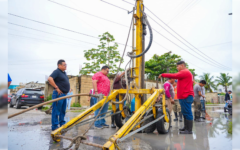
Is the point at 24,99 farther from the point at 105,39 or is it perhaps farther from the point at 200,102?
the point at 200,102

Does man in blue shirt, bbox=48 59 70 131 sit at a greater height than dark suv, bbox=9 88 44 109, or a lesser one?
greater

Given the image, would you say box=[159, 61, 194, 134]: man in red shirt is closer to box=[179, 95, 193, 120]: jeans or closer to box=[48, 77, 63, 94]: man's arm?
box=[179, 95, 193, 120]: jeans

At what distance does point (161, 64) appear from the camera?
24312 millimetres

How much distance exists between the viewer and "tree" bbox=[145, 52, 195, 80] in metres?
24.2

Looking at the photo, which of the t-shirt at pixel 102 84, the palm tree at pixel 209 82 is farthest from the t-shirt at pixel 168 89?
the palm tree at pixel 209 82

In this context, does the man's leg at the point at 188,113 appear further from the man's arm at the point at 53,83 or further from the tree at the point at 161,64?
the tree at the point at 161,64

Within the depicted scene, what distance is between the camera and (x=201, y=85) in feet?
24.1

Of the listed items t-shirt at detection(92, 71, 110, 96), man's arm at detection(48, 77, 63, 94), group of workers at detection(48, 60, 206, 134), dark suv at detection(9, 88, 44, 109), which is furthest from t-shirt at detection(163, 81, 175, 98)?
dark suv at detection(9, 88, 44, 109)

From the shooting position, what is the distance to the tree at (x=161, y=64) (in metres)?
24.2

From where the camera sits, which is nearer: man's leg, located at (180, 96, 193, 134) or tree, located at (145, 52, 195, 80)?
man's leg, located at (180, 96, 193, 134)

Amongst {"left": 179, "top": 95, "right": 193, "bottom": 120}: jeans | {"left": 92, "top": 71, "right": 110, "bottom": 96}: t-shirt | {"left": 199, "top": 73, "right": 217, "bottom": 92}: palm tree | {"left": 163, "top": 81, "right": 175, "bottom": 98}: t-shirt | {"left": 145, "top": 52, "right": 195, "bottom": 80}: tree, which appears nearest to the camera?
{"left": 179, "top": 95, "right": 193, "bottom": 120}: jeans

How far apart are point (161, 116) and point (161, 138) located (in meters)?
0.49

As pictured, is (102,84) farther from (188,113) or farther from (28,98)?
(28,98)

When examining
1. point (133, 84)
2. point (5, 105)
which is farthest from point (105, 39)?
point (5, 105)
